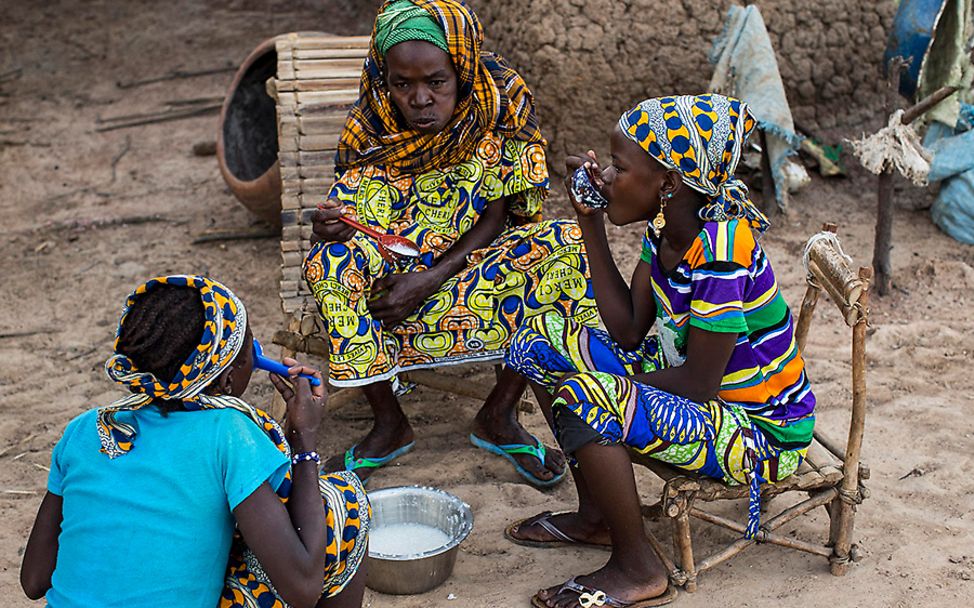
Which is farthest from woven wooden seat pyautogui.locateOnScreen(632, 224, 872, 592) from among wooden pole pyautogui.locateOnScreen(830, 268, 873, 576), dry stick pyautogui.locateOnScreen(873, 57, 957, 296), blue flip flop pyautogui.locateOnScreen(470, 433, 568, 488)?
dry stick pyautogui.locateOnScreen(873, 57, 957, 296)

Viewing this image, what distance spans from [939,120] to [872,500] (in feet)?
7.67

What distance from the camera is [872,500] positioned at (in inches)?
126

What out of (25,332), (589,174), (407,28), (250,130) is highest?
(407,28)

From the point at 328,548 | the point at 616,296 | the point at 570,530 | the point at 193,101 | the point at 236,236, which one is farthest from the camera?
the point at 193,101

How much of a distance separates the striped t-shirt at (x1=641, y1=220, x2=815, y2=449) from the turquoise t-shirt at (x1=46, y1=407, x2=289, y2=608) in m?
1.13

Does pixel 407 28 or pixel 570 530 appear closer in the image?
pixel 570 530

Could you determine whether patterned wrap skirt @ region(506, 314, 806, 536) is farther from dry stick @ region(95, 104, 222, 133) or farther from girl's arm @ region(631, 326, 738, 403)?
dry stick @ region(95, 104, 222, 133)

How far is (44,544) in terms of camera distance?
6.78 feet

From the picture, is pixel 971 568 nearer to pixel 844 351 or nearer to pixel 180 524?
pixel 844 351

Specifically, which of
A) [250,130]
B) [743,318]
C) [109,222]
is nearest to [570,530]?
[743,318]

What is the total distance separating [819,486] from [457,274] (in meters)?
1.30

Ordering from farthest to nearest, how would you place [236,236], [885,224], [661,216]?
[236,236], [885,224], [661,216]

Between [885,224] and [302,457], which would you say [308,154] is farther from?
[885,224]

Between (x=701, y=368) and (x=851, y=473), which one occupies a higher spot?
(x=701, y=368)
